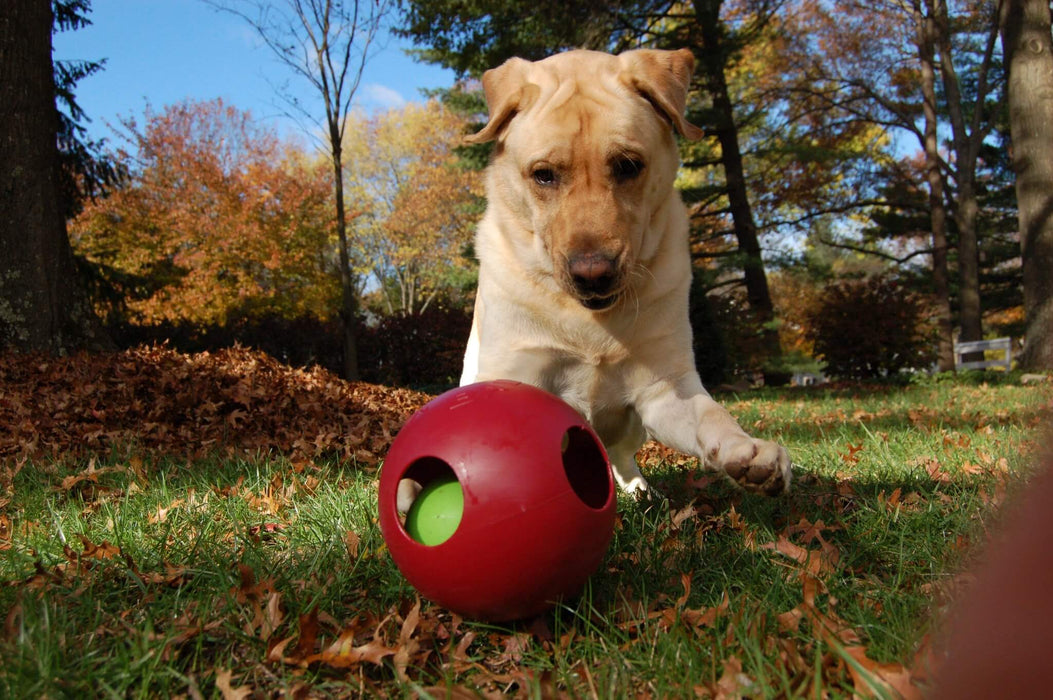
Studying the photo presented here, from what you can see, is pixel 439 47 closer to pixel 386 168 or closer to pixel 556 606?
pixel 556 606

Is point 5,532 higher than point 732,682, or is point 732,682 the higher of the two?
point 5,532

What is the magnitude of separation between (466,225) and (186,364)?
89.1ft

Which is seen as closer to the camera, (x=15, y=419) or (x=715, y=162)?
(x=15, y=419)

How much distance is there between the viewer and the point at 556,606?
2.28 meters

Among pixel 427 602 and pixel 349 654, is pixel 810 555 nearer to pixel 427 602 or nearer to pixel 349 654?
pixel 427 602

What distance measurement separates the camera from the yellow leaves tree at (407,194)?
35.5m

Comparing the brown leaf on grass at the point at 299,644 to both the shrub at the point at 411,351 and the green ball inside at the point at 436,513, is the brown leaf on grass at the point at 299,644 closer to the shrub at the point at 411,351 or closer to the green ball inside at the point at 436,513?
the green ball inside at the point at 436,513

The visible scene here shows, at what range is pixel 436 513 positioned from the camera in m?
2.28

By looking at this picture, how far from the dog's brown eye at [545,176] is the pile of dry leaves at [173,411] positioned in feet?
7.89

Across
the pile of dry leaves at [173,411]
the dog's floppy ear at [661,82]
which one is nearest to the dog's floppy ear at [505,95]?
the dog's floppy ear at [661,82]

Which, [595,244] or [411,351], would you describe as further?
[411,351]

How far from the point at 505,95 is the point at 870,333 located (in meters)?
15.5

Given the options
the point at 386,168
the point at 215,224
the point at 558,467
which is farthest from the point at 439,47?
the point at 386,168

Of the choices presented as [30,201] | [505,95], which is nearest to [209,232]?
[30,201]
